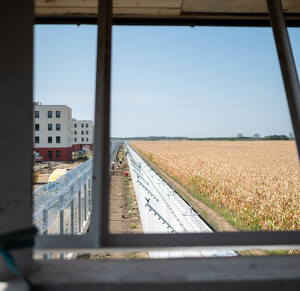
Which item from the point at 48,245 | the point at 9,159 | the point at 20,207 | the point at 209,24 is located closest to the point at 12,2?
the point at 9,159

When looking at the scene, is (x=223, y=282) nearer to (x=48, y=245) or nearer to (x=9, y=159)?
(x=48, y=245)

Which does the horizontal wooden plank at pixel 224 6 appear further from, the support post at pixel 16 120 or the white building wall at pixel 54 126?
the white building wall at pixel 54 126

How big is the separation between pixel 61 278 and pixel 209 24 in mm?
1611

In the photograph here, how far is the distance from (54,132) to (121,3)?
1305 inches

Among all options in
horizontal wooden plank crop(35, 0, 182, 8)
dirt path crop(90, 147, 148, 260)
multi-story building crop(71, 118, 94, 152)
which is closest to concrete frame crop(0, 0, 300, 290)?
horizontal wooden plank crop(35, 0, 182, 8)

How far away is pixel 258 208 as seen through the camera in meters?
8.41

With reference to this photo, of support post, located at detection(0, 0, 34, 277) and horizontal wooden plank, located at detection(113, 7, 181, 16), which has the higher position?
horizontal wooden plank, located at detection(113, 7, 181, 16)

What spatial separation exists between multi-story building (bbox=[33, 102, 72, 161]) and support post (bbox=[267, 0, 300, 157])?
32.0 m

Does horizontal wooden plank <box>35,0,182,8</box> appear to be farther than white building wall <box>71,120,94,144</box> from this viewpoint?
No

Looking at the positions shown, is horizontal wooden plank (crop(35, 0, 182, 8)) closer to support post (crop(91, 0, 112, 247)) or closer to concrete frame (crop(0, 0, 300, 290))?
support post (crop(91, 0, 112, 247))

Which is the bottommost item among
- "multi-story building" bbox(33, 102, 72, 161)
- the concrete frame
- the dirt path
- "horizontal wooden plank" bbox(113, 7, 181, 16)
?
the dirt path

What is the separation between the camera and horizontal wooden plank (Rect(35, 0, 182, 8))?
144 cm

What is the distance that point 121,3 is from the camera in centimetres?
146

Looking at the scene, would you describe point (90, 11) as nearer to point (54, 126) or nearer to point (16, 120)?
point (16, 120)
